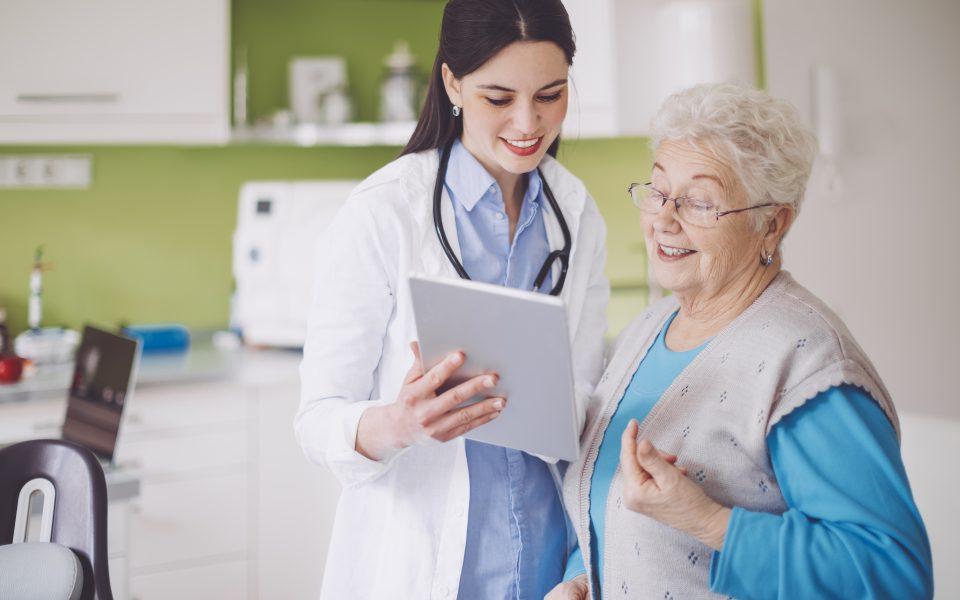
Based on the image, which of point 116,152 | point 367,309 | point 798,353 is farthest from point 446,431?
point 116,152

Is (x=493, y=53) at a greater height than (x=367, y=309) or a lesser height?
greater

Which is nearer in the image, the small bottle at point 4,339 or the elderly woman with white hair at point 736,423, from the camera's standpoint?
the elderly woman with white hair at point 736,423

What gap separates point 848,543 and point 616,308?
2.33 m

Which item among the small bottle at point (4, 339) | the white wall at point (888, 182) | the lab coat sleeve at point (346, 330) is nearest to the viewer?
the lab coat sleeve at point (346, 330)

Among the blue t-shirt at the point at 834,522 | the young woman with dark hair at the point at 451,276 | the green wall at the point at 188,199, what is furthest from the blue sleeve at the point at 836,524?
the green wall at the point at 188,199

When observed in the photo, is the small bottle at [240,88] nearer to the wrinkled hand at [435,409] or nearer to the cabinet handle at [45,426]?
the cabinet handle at [45,426]

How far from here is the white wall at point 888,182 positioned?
307 centimetres

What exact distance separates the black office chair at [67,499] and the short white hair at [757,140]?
3.11ft

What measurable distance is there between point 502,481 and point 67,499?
0.62 m

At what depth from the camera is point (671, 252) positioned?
117cm

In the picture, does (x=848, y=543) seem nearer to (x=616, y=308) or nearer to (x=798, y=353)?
(x=798, y=353)

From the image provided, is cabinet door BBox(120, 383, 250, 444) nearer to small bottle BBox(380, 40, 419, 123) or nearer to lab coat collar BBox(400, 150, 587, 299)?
small bottle BBox(380, 40, 419, 123)

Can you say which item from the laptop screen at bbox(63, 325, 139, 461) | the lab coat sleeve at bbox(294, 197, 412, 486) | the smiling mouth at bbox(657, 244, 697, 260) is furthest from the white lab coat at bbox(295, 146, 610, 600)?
the laptop screen at bbox(63, 325, 139, 461)

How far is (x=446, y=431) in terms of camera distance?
1048mm
